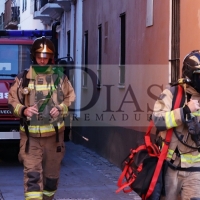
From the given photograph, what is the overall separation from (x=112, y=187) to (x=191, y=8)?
315cm

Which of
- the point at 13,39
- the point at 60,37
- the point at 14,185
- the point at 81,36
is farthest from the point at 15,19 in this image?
the point at 14,185

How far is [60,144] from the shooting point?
Result: 679 cm

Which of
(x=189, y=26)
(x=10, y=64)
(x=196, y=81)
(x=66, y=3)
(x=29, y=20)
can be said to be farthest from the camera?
(x=29, y=20)

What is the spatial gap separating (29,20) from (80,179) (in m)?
22.5

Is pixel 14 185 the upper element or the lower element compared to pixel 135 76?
lower

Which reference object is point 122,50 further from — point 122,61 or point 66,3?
point 66,3

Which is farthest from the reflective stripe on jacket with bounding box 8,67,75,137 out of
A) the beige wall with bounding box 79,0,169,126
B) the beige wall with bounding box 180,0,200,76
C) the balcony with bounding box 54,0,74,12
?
the balcony with bounding box 54,0,74,12

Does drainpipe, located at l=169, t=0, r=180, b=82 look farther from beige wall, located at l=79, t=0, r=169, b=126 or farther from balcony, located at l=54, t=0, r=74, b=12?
balcony, located at l=54, t=0, r=74, b=12

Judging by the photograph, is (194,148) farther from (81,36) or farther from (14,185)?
(81,36)

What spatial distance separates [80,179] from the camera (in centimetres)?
1025

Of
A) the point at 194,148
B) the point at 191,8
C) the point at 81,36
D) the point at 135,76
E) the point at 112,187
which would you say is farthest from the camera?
the point at 81,36

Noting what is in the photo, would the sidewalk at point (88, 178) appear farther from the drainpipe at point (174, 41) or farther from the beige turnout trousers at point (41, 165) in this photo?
the drainpipe at point (174, 41)

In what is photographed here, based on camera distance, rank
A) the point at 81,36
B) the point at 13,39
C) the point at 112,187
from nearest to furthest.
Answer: the point at 112,187, the point at 13,39, the point at 81,36

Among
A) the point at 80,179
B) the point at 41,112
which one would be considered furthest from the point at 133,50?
the point at 41,112
